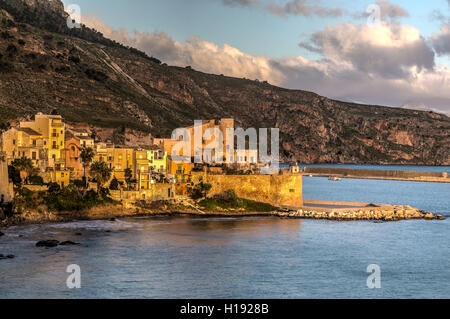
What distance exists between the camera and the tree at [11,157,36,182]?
7475cm

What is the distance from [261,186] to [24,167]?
3258 cm

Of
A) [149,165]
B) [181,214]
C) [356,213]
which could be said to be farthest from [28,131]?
[356,213]

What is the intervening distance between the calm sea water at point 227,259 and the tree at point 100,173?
588 cm

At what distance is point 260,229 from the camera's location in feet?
252

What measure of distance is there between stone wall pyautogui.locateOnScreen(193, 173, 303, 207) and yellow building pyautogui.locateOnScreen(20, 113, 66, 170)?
18.4 m

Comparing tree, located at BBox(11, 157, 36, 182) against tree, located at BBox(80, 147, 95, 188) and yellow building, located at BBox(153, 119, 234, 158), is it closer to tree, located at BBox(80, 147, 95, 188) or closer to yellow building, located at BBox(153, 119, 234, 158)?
tree, located at BBox(80, 147, 95, 188)

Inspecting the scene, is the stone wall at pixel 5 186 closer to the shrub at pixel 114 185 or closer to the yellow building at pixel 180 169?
the shrub at pixel 114 185

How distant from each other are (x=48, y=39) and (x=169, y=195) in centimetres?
11081

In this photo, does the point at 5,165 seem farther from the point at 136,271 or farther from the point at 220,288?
the point at 220,288

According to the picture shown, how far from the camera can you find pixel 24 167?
75.0 m

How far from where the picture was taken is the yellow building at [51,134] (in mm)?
81037

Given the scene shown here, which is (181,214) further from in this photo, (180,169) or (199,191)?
(180,169)

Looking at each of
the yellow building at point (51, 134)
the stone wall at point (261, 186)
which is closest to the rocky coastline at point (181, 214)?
the stone wall at point (261, 186)
